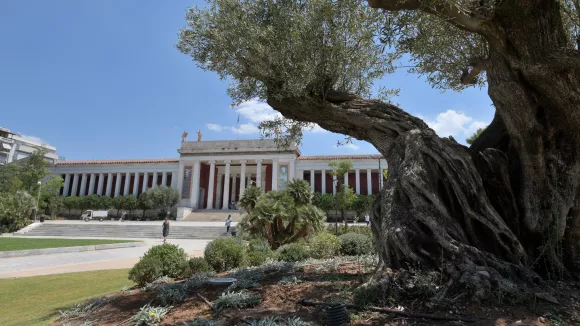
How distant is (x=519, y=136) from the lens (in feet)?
15.2

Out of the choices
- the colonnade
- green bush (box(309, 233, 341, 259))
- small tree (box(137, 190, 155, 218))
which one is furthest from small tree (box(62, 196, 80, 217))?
green bush (box(309, 233, 341, 259))

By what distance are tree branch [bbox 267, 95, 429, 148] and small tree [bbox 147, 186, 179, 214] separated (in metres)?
44.2

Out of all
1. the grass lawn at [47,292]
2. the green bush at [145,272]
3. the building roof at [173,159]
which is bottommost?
the grass lawn at [47,292]

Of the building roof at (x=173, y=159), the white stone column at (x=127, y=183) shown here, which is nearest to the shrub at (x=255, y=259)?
the building roof at (x=173, y=159)

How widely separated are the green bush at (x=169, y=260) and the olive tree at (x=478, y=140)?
468cm

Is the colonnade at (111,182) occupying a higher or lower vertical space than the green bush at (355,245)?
higher

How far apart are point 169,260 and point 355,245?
5.68 metres

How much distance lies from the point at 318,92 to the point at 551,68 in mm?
3477

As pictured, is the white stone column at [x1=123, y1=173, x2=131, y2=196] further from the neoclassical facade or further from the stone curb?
the stone curb

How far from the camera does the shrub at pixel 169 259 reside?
7.76 metres

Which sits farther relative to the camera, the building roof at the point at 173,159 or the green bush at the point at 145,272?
the building roof at the point at 173,159

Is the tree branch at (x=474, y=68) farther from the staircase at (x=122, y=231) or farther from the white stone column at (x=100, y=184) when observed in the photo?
the white stone column at (x=100, y=184)

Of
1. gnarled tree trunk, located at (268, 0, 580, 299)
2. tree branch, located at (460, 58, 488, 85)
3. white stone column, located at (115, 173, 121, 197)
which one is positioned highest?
white stone column, located at (115, 173, 121, 197)

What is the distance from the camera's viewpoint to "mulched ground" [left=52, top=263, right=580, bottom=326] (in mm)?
3117
